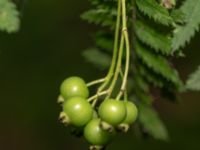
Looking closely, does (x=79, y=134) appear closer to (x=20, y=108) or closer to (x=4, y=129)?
(x=20, y=108)

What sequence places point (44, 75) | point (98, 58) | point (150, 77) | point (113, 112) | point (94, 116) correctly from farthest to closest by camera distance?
point (44, 75)
point (98, 58)
point (150, 77)
point (94, 116)
point (113, 112)

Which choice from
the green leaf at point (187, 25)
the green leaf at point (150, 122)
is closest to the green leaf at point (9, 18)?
the green leaf at point (187, 25)

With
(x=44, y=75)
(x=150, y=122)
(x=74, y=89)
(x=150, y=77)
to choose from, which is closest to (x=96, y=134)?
(x=74, y=89)

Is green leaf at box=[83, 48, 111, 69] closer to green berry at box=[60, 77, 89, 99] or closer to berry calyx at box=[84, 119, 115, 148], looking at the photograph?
green berry at box=[60, 77, 89, 99]

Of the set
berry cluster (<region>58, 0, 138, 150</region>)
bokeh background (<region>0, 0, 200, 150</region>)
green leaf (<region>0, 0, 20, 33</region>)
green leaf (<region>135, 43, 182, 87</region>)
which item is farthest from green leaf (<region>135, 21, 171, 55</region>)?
bokeh background (<region>0, 0, 200, 150</region>)

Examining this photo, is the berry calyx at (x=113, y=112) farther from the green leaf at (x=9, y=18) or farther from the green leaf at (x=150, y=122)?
the green leaf at (x=150, y=122)

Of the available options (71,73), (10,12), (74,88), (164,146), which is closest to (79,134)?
(74,88)

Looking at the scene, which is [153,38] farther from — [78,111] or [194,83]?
[78,111]
